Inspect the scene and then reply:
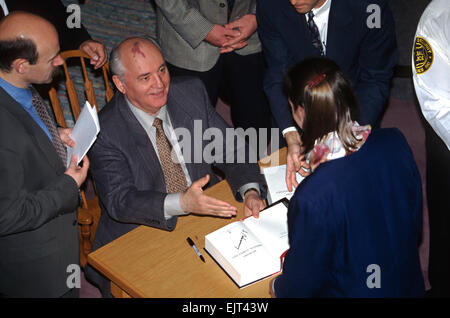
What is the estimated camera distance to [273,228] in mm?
2094

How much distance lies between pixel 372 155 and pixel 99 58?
5.62 ft

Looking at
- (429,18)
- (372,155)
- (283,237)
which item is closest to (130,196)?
(283,237)

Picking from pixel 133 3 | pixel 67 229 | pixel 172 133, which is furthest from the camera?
pixel 133 3

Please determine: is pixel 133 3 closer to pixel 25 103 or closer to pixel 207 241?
pixel 25 103

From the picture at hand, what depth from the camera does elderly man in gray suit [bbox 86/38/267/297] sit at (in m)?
2.37

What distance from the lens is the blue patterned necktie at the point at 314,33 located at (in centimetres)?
268

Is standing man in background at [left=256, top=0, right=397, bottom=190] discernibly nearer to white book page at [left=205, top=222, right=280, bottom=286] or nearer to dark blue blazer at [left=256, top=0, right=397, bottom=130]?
dark blue blazer at [left=256, top=0, right=397, bottom=130]

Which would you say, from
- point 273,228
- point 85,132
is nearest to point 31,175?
point 85,132

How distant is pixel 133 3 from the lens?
718 cm

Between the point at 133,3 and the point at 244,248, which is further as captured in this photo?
the point at 133,3

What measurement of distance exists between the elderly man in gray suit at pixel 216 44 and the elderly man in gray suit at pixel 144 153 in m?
0.59

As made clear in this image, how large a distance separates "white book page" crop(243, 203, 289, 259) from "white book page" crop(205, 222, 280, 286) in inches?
1.2

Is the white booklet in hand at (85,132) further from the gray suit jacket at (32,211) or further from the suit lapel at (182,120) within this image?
the suit lapel at (182,120)

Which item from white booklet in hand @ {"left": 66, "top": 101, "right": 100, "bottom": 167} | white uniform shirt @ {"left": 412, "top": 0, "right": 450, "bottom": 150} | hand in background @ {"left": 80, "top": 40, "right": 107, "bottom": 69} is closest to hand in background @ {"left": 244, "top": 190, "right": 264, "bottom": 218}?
white booklet in hand @ {"left": 66, "top": 101, "right": 100, "bottom": 167}
